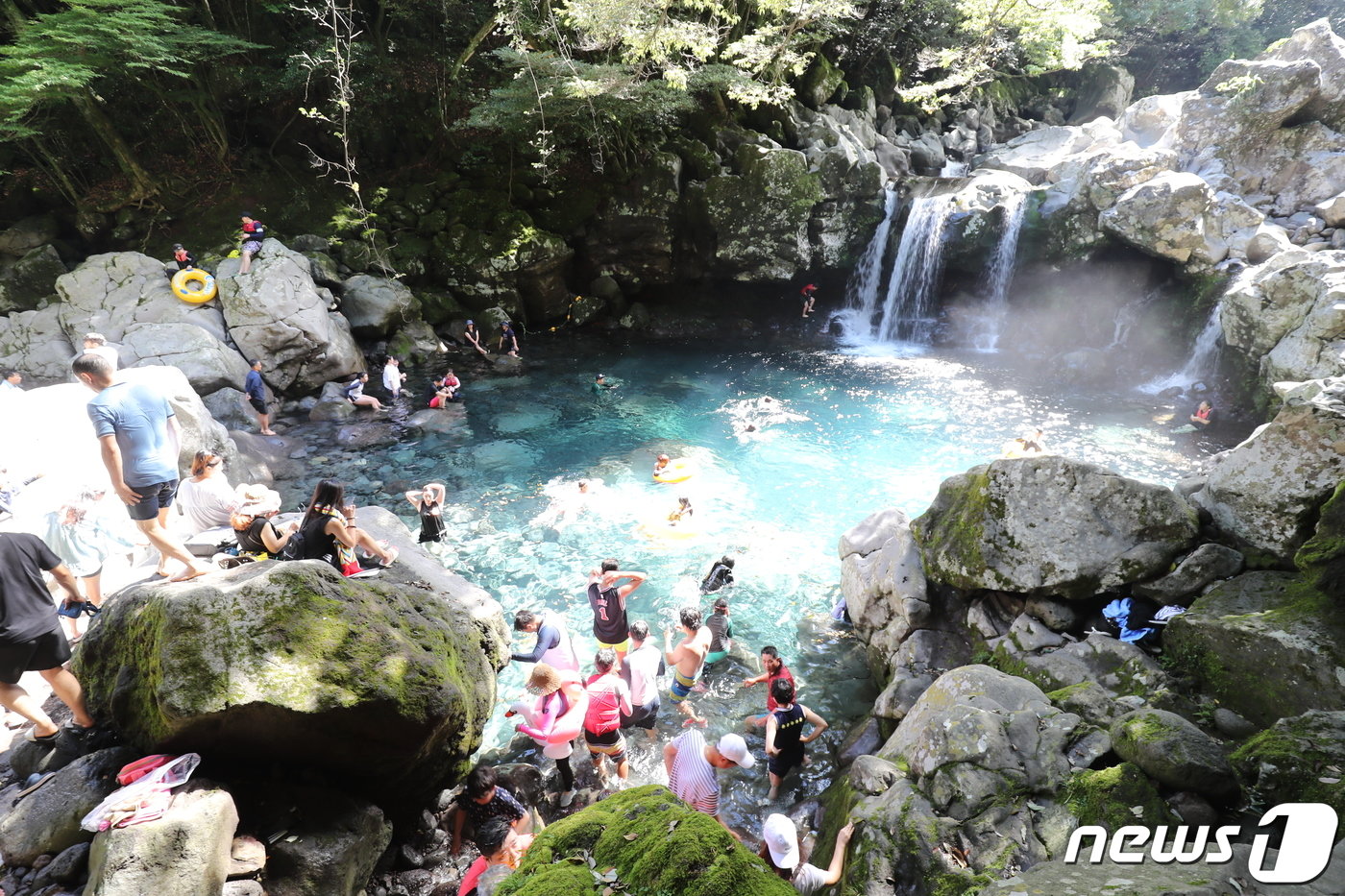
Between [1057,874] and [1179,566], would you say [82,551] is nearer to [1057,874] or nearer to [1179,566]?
[1057,874]

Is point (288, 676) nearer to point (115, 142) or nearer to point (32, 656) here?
point (32, 656)

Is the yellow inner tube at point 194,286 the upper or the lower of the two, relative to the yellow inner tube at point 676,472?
upper

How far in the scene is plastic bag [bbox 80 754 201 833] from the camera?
11.0 ft

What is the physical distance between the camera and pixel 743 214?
19922 mm

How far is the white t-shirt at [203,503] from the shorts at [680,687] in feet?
19.7

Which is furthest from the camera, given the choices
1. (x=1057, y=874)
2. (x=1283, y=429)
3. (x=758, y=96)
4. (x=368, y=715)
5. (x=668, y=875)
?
(x=758, y=96)

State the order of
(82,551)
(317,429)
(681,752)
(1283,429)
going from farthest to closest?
1. (317,429)
2. (82,551)
3. (1283,429)
4. (681,752)

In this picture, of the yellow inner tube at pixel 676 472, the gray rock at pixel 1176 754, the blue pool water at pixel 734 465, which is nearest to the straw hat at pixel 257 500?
the blue pool water at pixel 734 465

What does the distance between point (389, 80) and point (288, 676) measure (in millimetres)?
22060

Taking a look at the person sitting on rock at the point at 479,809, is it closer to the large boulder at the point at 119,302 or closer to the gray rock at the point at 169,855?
the gray rock at the point at 169,855

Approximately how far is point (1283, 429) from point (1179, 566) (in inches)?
61.3

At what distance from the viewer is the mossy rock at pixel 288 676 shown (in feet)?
12.1

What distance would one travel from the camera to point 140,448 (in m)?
5.55

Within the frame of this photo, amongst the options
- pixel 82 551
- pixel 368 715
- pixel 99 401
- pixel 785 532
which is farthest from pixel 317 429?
pixel 368 715
